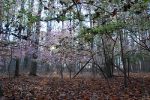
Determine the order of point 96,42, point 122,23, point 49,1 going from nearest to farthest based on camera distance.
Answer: point 49,1
point 122,23
point 96,42

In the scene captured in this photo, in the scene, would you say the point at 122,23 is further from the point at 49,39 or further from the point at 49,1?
the point at 49,39

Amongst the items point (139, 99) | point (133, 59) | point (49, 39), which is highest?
point (49, 39)

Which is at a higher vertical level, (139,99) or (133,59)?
(133,59)

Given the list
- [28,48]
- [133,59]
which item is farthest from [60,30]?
[133,59]

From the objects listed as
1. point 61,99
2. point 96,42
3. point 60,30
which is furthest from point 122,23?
point 60,30

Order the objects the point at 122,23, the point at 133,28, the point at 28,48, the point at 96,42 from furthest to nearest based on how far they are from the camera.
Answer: the point at 28,48 < the point at 96,42 < the point at 133,28 < the point at 122,23

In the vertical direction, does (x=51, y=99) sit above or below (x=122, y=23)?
below

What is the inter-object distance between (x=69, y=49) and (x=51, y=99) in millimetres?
15905

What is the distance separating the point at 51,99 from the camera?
13531mm

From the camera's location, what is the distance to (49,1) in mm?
7637

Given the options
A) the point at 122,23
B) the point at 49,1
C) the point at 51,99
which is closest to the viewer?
the point at 49,1

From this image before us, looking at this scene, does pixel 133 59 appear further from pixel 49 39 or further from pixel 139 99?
pixel 139 99

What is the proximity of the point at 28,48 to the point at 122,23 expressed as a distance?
17.5 metres

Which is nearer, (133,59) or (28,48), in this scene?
(28,48)
